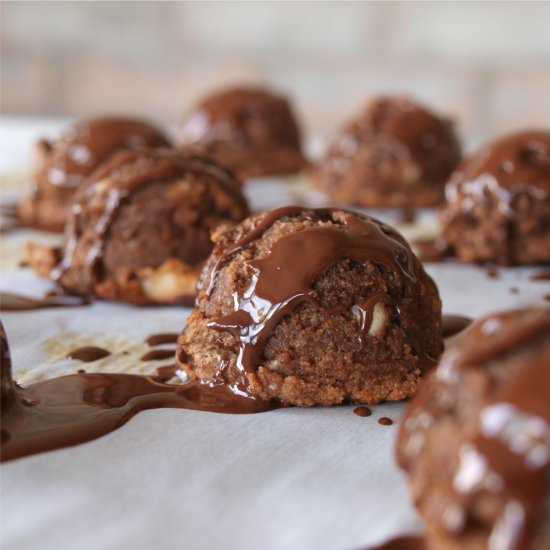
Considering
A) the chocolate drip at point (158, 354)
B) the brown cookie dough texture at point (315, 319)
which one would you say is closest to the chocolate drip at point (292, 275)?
the brown cookie dough texture at point (315, 319)

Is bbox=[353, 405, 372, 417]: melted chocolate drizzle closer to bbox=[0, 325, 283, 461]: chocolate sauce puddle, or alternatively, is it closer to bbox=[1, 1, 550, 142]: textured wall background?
bbox=[0, 325, 283, 461]: chocolate sauce puddle

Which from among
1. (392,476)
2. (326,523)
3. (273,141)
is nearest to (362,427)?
(392,476)

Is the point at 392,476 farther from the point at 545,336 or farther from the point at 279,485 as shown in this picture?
the point at 545,336

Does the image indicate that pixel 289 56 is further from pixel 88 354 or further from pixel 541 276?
pixel 88 354

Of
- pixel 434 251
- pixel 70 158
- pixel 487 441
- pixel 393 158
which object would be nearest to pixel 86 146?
pixel 70 158

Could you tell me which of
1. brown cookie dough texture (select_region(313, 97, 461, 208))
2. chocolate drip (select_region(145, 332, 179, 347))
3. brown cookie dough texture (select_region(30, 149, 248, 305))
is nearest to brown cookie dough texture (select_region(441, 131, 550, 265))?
brown cookie dough texture (select_region(313, 97, 461, 208))

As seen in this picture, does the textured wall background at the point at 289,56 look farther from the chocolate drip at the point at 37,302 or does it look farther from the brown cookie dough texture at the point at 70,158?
the chocolate drip at the point at 37,302
